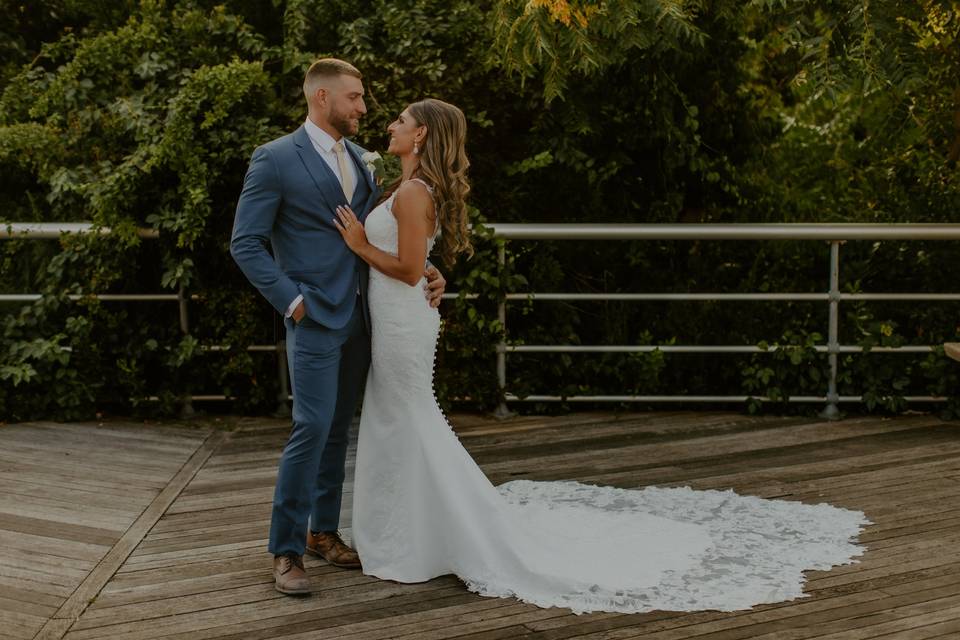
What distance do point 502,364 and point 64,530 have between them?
103 inches

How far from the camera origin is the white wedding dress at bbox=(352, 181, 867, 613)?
3.66 metres

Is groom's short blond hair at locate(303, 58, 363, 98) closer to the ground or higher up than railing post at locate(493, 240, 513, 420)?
higher up

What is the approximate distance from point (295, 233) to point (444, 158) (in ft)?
1.92

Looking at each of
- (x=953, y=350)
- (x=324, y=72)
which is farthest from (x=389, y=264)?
(x=953, y=350)

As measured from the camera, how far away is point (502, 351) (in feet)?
19.9

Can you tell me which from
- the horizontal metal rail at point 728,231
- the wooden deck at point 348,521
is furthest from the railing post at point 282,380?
the horizontal metal rail at point 728,231

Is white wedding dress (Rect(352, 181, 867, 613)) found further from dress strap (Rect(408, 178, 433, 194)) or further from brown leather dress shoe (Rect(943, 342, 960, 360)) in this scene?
brown leather dress shoe (Rect(943, 342, 960, 360))

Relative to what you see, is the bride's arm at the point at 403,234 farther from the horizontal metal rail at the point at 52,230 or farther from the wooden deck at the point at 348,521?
the horizontal metal rail at the point at 52,230

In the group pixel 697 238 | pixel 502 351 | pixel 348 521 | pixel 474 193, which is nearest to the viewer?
pixel 348 521

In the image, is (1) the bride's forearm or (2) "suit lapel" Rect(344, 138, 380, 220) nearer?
(1) the bride's forearm

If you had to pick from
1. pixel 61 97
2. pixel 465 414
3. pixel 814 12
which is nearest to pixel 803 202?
pixel 814 12

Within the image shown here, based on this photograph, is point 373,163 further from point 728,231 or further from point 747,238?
point 747,238

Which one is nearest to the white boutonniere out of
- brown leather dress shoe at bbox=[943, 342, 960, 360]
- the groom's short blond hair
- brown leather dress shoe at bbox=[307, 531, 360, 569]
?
the groom's short blond hair

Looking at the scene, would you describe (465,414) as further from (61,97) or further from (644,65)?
(61,97)
